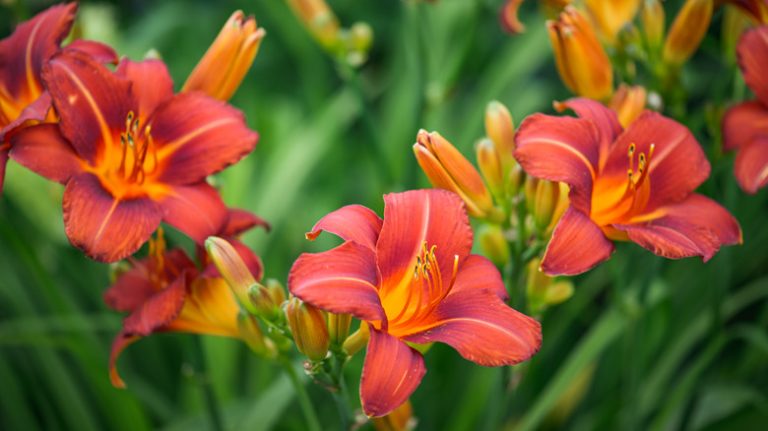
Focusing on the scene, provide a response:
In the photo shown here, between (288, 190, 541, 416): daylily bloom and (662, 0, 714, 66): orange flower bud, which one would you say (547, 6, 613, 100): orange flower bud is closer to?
(662, 0, 714, 66): orange flower bud

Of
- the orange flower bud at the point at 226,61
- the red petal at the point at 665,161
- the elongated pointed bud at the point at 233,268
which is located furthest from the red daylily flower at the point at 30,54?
the red petal at the point at 665,161

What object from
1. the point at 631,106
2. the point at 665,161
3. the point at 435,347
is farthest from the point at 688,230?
the point at 435,347

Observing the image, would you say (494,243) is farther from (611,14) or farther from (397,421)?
(611,14)

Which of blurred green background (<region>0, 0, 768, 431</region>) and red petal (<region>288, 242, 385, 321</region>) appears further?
blurred green background (<region>0, 0, 768, 431</region>)

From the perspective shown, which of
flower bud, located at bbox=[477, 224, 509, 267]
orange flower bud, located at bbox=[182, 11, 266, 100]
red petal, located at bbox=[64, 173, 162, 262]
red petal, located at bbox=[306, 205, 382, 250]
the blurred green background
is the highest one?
orange flower bud, located at bbox=[182, 11, 266, 100]

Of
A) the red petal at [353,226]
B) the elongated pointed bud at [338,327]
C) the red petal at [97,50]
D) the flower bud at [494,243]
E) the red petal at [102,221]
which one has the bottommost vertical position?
the flower bud at [494,243]

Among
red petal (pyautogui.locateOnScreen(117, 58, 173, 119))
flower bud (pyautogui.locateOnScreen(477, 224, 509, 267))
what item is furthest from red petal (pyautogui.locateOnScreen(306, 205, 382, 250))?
red petal (pyautogui.locateOnScreen(117, 58, 173, 119))

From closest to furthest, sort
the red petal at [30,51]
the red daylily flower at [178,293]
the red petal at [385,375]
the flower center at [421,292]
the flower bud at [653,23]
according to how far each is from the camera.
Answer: the red petal at [385,375], the flower center at [421,292], the red daylily flower at [178,293], the red petal at [30,51], the flower bud at [653,23]

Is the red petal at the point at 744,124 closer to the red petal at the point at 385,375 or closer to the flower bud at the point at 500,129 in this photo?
the flower bud at the point at 500,129
